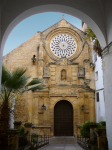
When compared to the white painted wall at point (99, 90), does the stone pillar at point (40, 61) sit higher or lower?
higher

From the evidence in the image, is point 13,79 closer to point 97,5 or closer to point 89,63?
point 97,5

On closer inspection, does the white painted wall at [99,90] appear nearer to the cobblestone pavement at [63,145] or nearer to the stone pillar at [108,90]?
the cobblestone pavement at [63,145]

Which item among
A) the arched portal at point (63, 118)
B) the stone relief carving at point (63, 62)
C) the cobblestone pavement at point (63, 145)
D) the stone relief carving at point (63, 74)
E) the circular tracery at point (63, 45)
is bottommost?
the cobblestone pavement at point (63, 145)

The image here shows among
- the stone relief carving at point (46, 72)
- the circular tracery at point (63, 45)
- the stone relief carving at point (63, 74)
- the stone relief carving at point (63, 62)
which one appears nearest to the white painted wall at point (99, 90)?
the stone relief carving at point (63, 62)

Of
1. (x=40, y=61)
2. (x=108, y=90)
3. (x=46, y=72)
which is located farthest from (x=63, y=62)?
(x=108, y=90)

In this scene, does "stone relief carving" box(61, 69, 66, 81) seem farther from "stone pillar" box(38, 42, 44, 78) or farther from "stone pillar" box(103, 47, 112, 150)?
"stone pillar" box(103, 47, 112, 150)

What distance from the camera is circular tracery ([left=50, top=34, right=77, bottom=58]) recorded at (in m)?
17.5

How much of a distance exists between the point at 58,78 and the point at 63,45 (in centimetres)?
361

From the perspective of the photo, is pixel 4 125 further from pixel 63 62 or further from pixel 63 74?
pixel 63 62

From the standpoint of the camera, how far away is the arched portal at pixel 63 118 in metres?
15.4

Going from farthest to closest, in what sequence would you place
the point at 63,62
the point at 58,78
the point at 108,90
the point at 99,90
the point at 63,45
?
the point at 63,45, the point at 63,62, the point at 58,78, the point at 99,90, the point at 108,90

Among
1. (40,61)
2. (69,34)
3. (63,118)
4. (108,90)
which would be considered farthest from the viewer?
(69,34)

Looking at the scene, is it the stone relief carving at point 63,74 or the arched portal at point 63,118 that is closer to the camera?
the arched portal at point 63,118

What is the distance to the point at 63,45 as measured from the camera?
694 inches
